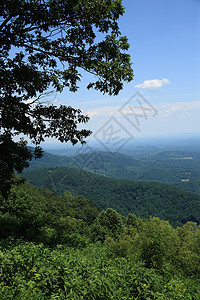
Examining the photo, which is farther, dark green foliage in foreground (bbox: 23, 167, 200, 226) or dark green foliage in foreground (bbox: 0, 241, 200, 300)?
dark green foliage in foreground (bbox: 23, 167, 200, 226)

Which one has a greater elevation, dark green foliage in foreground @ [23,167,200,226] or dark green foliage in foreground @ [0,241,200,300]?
dark green foliage in foreground @ [0,241,200,300]

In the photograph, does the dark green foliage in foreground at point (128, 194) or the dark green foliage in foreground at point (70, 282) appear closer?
the dark green foliage in foreground at point (70, 282)

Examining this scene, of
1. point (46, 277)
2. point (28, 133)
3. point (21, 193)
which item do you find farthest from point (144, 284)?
point (21, 193)

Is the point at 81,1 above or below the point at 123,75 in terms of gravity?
above

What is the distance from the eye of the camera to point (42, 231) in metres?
7.72

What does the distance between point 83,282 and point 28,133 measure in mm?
4670

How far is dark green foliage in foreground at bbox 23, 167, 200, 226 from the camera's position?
297ft

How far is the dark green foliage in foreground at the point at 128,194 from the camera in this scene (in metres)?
90.7

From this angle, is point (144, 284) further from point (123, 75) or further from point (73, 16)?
point (73, 16)

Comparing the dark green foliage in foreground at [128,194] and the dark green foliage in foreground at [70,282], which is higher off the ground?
the dark green foliage in foreground at [70,282]

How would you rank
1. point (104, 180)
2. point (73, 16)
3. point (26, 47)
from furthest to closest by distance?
point (104, 180) < point (26, 47) < point (73, 16)

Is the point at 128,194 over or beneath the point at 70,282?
beneath

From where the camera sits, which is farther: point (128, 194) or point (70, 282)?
point (128, 194)

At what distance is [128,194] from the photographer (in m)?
112
